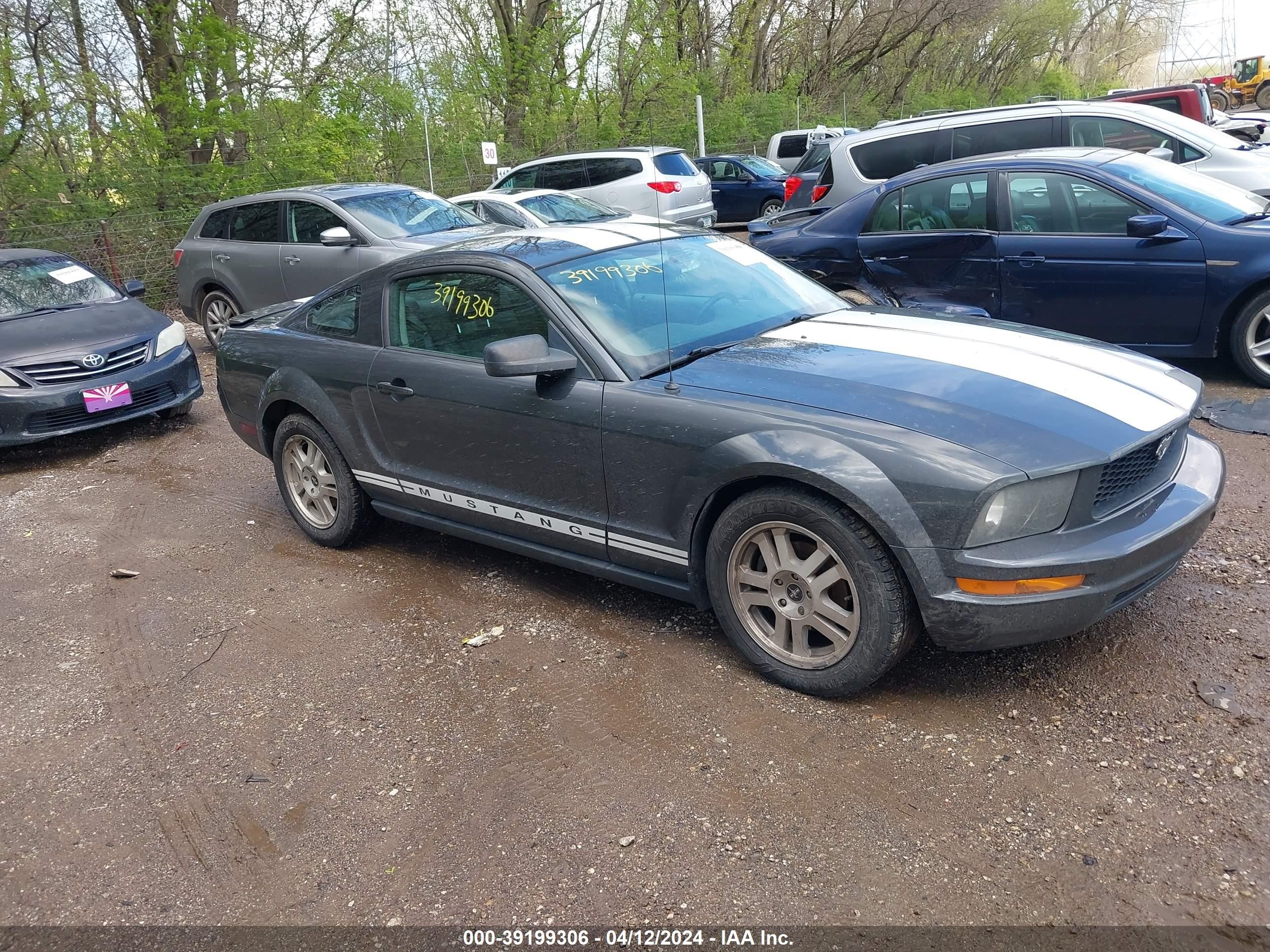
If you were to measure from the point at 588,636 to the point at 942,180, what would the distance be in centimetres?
485

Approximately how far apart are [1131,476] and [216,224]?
10.0m

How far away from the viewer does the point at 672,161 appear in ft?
53.6

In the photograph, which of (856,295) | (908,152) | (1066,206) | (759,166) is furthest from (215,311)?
(759,166)

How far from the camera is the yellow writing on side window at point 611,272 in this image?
414 cm

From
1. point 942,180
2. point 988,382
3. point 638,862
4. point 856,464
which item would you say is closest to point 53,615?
point 638,862

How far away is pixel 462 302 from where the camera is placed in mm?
4387

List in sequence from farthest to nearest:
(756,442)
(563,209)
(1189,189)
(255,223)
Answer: (563,209) < (255,223) < (1189,189) < (756,442)

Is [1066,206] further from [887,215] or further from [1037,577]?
[1037,577]

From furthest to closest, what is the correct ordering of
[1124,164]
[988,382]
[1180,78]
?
[1180,78], [1124,164], [988,382]

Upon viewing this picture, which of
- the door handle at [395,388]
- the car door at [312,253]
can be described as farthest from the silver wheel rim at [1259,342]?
the car door at [312,253]

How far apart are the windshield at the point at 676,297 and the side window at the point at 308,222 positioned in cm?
595

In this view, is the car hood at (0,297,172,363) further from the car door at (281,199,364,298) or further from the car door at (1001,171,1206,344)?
the car door at (1001,171,1206,344)

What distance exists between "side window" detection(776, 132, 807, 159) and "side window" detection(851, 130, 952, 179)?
15750mm

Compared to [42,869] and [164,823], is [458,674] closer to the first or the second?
[164,823]
